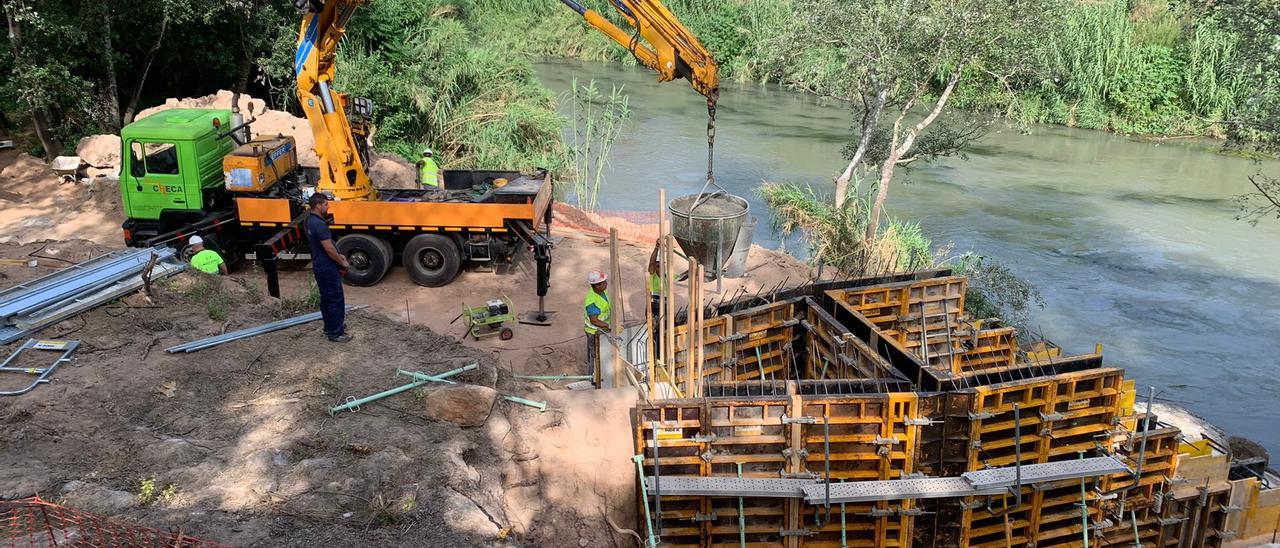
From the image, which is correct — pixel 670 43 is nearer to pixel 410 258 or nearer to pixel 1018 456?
pixel 410 258

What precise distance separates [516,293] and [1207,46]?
27.3 metres

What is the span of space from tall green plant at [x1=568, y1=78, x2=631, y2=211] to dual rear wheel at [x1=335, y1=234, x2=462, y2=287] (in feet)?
22.4

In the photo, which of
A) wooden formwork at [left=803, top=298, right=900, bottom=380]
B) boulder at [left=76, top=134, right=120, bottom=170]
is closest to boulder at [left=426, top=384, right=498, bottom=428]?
wooden formwork at [left=803, top=298, right=900, bottom=380]

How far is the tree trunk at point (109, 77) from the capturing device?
17.8 meters

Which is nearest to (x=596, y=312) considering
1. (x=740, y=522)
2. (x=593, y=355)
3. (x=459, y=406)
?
(x=593, y=355)

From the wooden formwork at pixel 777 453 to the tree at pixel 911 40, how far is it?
360 inches

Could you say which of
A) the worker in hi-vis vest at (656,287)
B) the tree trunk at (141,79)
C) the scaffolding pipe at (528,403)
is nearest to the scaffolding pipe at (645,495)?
the scaffolding pipe at (528,403)

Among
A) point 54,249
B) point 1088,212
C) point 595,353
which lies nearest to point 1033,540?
point 595,353

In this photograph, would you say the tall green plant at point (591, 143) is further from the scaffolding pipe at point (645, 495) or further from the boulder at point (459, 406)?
the scaffolding pipe at point (645, 495)

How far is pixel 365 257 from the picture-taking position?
13.3 metres

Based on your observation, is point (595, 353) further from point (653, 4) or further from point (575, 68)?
point (575, 68)

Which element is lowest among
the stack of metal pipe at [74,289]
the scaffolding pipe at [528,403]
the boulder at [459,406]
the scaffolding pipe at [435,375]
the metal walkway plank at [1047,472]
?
the metal walkway plank at [1047,472]

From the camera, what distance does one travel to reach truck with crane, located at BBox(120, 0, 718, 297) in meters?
12.8

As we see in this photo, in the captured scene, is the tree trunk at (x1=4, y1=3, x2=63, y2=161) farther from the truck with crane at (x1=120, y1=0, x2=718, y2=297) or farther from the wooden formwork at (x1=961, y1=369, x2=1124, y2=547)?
the wooden formwork at (x1=961, y1=369, x2=1124, y2=547)
